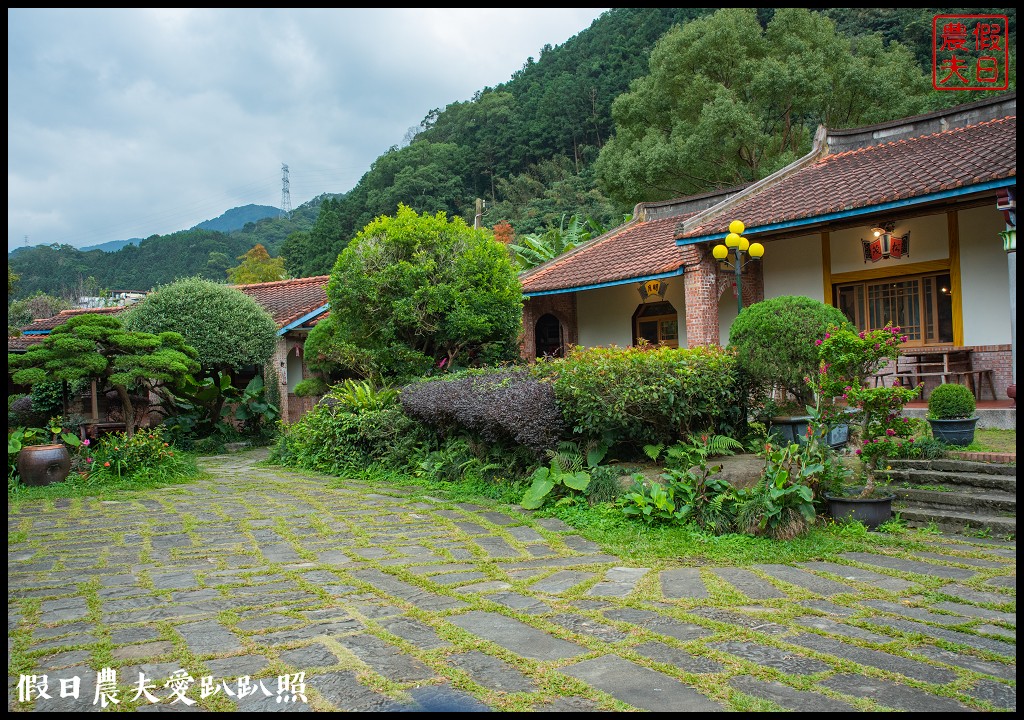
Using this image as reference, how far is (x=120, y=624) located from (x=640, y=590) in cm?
307

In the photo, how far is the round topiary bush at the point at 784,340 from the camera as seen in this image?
6.75 m

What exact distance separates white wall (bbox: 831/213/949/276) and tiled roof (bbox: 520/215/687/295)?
2655mm

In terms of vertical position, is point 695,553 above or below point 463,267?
below

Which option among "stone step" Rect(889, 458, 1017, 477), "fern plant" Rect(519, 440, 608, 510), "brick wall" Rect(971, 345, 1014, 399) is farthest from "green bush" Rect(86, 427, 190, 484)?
"brick wall" Rect(971, 345, 1014, 399)

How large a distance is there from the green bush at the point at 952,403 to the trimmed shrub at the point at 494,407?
384 cm

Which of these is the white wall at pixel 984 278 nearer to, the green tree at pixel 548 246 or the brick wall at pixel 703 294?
the brick wall at pixel 703 294

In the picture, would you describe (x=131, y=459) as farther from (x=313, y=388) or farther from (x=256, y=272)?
(x=256, y=272)

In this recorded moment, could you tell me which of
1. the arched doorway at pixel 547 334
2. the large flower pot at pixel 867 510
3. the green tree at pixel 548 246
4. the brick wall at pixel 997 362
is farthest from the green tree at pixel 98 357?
the brick wall at pixel 997 362

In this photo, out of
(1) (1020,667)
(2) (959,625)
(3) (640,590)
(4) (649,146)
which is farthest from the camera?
(4) (649,146)

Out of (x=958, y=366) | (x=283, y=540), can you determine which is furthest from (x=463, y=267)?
(x=958, y=366)

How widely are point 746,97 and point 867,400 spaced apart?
18.1 metres

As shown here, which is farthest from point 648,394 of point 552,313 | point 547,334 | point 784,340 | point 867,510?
point 547,334

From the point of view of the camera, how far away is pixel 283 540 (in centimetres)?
586

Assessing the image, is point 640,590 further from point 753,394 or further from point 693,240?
point 693,240
